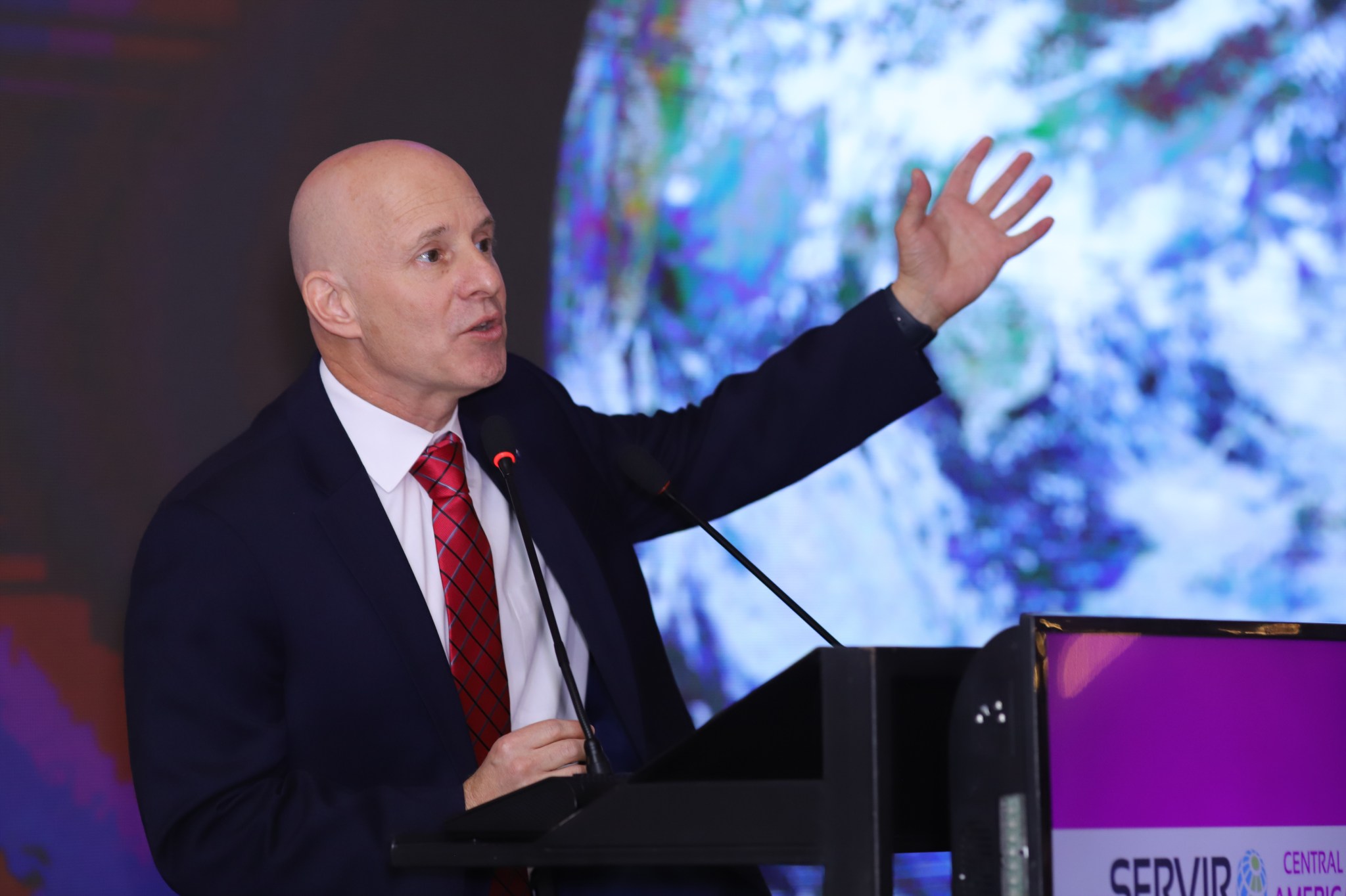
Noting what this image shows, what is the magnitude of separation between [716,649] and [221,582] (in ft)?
4.08

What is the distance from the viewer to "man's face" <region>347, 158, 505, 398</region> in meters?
1.80

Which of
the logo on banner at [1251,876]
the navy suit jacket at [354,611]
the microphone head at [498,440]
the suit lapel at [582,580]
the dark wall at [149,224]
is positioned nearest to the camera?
the logo on banner at [1251,876]

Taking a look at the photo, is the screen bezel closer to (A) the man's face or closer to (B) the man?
(B) the man

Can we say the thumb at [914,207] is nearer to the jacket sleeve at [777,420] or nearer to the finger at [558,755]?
the jacket sleeve at [777,420]

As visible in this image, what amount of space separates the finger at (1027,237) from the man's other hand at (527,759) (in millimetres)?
952

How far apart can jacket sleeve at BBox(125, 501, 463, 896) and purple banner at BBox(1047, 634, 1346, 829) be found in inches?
26.9

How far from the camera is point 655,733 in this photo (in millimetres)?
1839

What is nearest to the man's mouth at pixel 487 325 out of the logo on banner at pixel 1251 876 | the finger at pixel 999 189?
the finger at pixel 999 189

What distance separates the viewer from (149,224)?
7.46ft

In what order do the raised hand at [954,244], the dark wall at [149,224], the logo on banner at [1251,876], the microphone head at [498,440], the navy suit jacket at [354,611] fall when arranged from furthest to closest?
the dark wall at [149,224]
the raised hand at [954,244]
the microphone head at [498,440]
the navy suit jacket at [354,611]
the logo on banner at [1251,876]

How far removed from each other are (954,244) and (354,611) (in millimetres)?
981

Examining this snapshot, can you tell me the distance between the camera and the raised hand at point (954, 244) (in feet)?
6.19

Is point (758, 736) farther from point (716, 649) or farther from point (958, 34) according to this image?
point (958, 34)

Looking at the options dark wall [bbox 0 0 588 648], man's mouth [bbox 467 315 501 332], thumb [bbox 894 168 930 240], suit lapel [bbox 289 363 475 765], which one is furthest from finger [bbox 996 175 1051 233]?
dark wall [bbox 0 0 588 648]
